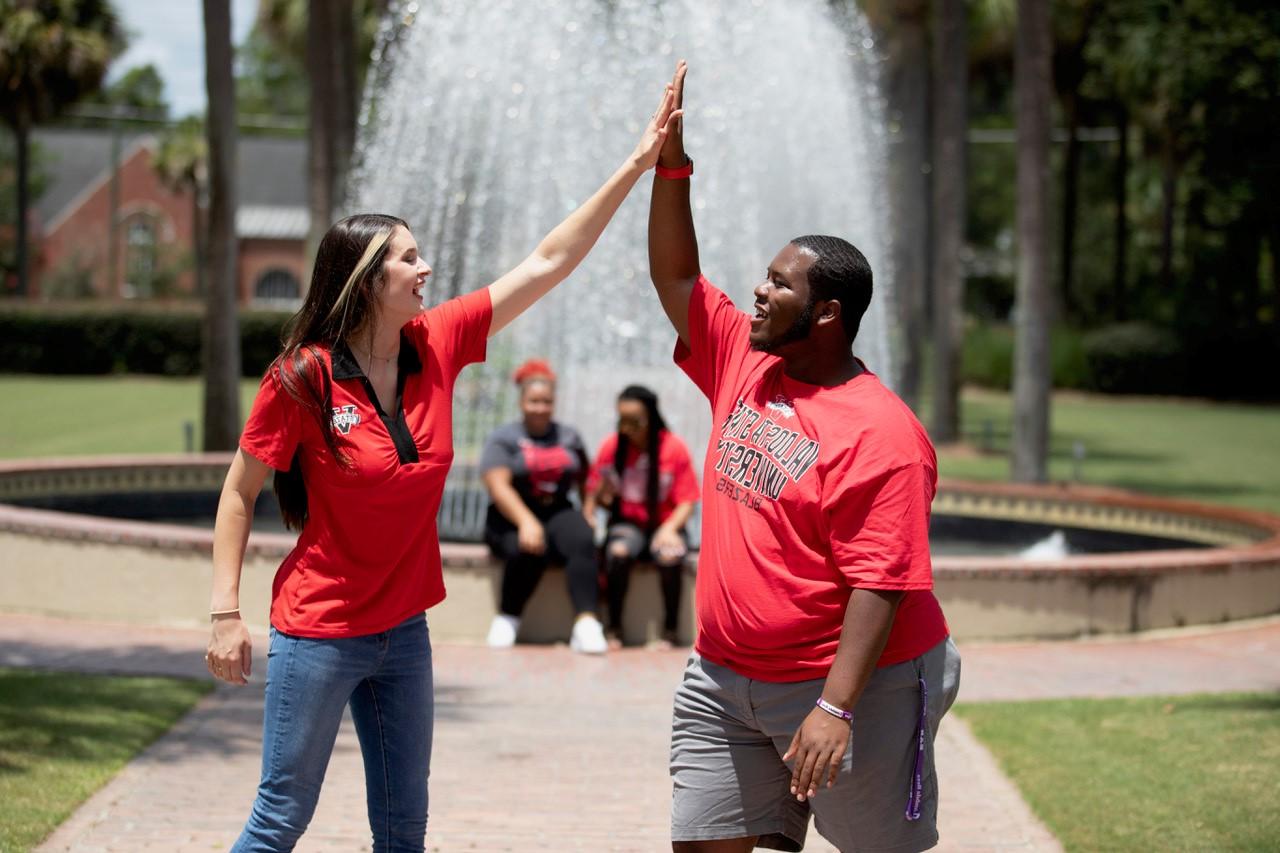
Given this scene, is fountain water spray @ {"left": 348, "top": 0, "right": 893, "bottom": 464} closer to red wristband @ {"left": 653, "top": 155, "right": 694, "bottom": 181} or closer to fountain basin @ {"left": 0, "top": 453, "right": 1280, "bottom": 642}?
fountain basin @ {"left": 0, "top": 453, "right": 1280, "bottom": 642}

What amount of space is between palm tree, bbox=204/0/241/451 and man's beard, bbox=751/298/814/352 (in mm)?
13058

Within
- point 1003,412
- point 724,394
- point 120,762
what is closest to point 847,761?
point 724,394

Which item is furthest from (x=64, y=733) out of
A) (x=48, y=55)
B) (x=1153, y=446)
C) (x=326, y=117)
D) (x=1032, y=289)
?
(x=48, y=55)

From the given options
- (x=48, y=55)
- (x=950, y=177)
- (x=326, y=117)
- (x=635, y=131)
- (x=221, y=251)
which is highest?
(x=48, y=55)

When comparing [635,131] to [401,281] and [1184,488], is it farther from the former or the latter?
[1184,488]

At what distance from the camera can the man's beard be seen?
3260mm

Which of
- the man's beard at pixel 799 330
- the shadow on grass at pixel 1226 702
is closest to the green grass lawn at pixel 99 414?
the shadow on grass at pixel 1226 702

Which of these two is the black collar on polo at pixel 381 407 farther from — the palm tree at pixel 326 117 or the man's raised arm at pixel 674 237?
the palm tree at pixel 326 117

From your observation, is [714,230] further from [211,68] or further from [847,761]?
[847,761]

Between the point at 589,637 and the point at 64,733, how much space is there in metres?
2.85

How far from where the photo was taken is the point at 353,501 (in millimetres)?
3424

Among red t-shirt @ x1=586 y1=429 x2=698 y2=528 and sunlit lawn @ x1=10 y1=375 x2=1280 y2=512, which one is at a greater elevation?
red t-shirt @ x1=586 y1=429 x2=698 y2=528

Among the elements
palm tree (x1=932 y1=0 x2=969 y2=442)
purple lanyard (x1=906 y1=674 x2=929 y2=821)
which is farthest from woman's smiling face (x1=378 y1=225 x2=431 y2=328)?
palm tree (x1=932 y1=0 x2=969 y2=442)

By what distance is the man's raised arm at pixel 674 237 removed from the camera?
142 inches
